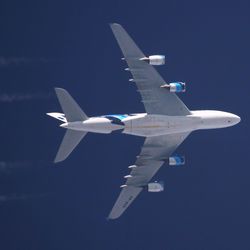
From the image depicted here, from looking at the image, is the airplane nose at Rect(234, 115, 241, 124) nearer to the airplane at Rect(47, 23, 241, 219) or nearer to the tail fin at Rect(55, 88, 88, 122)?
the airplane at Rect(47, 23, 241, 219)

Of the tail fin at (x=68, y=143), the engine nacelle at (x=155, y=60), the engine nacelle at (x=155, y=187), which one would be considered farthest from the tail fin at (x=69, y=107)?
the engine nacelle at (x=155, y=187)

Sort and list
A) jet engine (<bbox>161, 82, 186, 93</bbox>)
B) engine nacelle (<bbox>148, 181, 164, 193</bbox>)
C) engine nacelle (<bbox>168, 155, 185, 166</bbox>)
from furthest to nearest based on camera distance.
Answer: engine nacelle (<bbox>148, 181, 164, 193</bbox>)
engine nacelle (<bbox>168, 155, 185, 166</bbox>)
jet engine (<bbox>161, 82, 186, 93</bbox>)

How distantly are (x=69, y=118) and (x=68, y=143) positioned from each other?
248 centimetres

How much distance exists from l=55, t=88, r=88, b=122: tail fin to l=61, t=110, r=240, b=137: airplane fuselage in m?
0.51

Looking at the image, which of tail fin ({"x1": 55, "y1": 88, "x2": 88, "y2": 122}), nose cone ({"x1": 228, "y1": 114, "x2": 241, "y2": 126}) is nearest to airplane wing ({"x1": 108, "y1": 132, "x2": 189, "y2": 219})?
nose cone ({"x1": 228, "y1": 114, "x2": 241, "y2": 126})

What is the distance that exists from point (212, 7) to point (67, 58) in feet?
57.1

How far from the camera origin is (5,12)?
361 feet

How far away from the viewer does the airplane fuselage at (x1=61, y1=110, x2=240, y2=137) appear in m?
100

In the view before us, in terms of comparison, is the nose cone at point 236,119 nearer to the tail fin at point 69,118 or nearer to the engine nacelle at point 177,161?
the engine nacelle at point 177,161

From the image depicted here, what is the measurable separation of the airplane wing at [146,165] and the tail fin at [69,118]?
283 inches

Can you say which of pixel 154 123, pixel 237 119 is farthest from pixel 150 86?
pixel 237 119

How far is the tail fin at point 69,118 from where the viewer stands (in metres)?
99.3

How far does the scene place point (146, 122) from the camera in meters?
102

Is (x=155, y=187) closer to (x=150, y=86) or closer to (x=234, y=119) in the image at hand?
(x=234, y=119)
